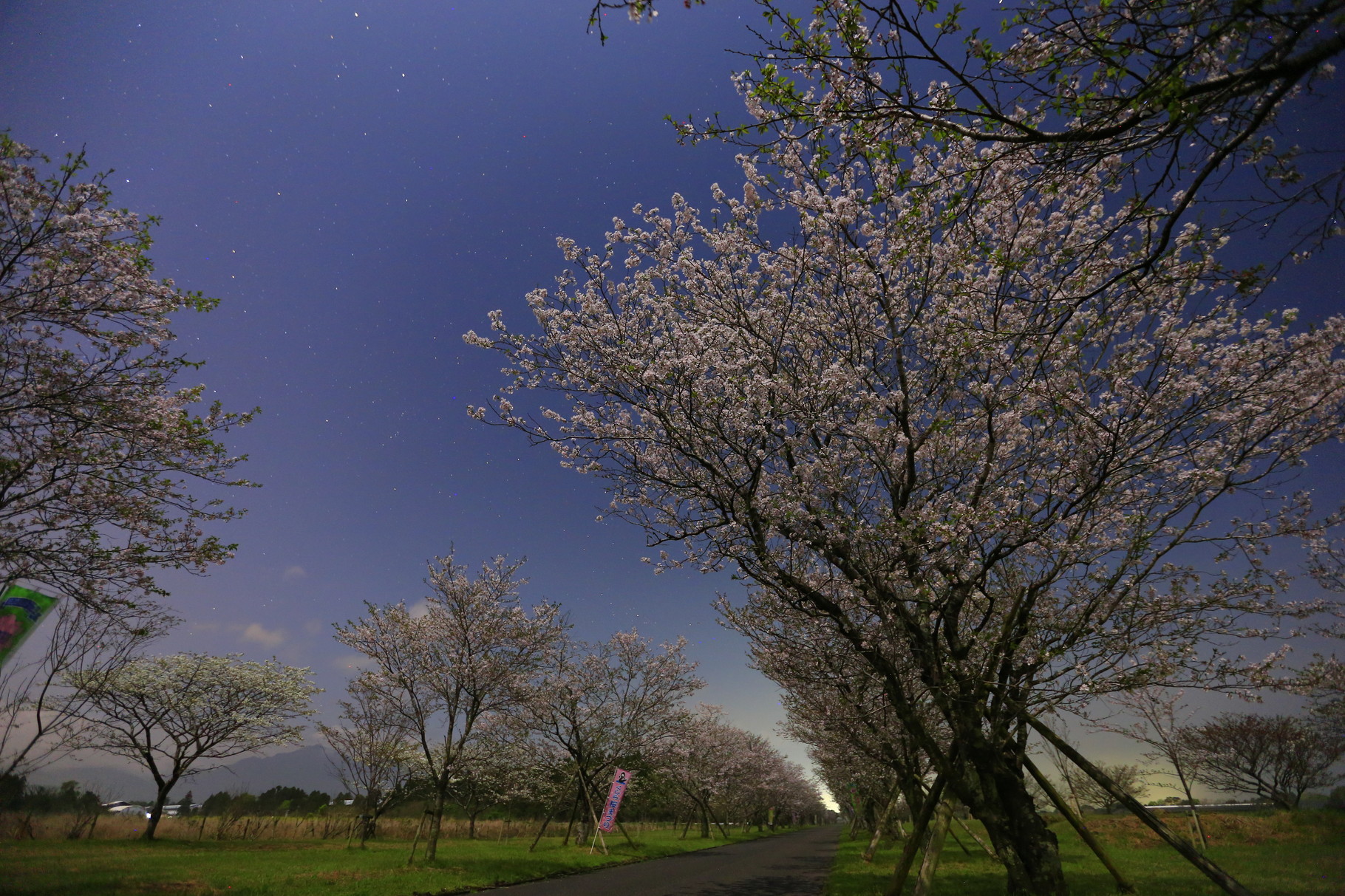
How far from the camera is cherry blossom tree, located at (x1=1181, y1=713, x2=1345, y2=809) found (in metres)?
36.1

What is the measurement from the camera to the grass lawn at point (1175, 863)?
9.23 meters

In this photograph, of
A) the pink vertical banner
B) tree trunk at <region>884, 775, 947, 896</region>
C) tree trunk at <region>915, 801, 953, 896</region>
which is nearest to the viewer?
tree trunk at <region>915, 801, 953, 896</region>

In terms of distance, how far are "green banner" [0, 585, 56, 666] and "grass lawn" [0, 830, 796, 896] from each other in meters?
5.79

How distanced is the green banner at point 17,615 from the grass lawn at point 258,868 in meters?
5.79

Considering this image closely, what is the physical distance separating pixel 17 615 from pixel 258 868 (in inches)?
546

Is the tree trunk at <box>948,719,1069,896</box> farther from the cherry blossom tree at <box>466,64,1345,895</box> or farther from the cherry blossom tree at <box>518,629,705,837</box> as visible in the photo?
the cherry blossom tree at <box>518,629,705,837</box>

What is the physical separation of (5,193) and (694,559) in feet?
42.3

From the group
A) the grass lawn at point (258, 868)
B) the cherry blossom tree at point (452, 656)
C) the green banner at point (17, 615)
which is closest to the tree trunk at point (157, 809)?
the grass lawn at point (258, 868)

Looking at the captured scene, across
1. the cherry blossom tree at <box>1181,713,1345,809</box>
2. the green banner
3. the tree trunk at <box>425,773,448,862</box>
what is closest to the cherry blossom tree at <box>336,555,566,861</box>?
the tree trunk at <box>425,773,448,862</box>

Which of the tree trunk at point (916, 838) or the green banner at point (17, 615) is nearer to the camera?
the green banner at point (17, 615)

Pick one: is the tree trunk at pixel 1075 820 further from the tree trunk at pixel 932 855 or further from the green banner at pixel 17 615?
the green banner at pixel 17 615

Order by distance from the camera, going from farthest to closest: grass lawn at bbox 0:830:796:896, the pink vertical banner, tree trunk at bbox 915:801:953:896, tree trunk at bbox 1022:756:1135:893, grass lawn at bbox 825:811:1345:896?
the pink vertical banner → grass lawn at bbox 0:830:796:896 → tree trunk at bbox 1022:756:1135:893 → grass lawn at bbox 825:811:1345:896 → tree trunk at bbox 915:801:953:896

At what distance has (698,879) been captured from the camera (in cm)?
1800

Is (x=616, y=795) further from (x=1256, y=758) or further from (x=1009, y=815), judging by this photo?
(x=1256, y=758)
